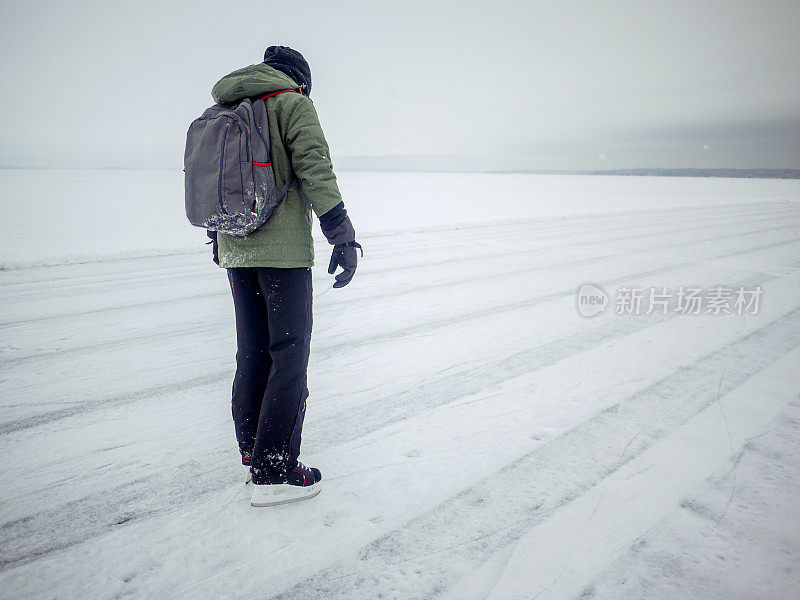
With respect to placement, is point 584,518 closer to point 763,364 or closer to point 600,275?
point 763,364

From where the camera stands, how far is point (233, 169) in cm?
161

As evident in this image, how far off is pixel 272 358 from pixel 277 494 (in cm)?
57

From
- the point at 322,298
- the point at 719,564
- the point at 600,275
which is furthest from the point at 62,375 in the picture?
the point at 600,275

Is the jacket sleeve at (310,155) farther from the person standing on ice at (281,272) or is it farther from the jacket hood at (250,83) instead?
the jacket hood at (250,83)

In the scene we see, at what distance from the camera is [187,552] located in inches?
63.2

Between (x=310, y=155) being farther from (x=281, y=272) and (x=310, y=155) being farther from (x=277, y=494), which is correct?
(x=277, y=494)

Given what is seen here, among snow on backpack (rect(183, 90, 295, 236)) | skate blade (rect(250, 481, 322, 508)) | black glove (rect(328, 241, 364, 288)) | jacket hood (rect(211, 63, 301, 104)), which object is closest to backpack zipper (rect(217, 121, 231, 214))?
snow on backpack (rect(183, 90, 295, 236))

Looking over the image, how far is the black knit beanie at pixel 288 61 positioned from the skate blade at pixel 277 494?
164cm

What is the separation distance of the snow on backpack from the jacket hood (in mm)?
30

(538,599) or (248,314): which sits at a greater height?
(248,314)

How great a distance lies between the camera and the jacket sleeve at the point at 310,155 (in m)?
1.64

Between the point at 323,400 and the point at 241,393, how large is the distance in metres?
0.83

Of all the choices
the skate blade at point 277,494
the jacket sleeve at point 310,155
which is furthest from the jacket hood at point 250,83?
the skate blade at point 277,494

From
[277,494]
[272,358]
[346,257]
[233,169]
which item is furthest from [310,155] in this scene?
[277,494]
